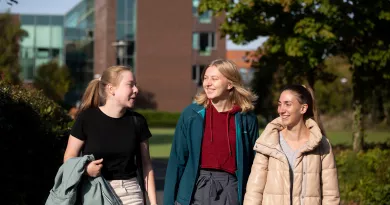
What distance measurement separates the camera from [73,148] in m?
6.08

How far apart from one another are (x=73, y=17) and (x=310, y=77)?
61.7 metres

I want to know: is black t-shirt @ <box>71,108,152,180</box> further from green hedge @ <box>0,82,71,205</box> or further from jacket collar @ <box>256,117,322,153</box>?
green hedge @ <box>0,82,71,205</box>

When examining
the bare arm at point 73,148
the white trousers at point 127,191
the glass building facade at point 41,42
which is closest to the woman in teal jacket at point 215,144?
the white trousers at point 127,191

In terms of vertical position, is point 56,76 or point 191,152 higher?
point 191,152

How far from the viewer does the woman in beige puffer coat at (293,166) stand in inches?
241

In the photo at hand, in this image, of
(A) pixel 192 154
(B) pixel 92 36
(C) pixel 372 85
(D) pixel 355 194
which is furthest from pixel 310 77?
(B) pixel 92 36

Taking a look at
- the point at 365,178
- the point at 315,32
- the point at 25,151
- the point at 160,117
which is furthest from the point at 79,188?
the point at 160,117

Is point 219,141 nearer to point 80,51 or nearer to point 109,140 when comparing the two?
point 109,140

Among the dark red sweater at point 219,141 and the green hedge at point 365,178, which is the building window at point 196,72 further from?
the dark red sweater at point 219,141

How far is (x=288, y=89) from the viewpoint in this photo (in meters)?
6.37

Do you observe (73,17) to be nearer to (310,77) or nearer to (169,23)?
(169,23)

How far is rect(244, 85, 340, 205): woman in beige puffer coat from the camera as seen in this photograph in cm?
612

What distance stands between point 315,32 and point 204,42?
194 ft

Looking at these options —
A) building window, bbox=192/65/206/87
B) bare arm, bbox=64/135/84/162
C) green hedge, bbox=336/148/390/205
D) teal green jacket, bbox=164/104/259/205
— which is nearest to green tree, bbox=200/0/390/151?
green hedge, bbox=336/148/390/205
